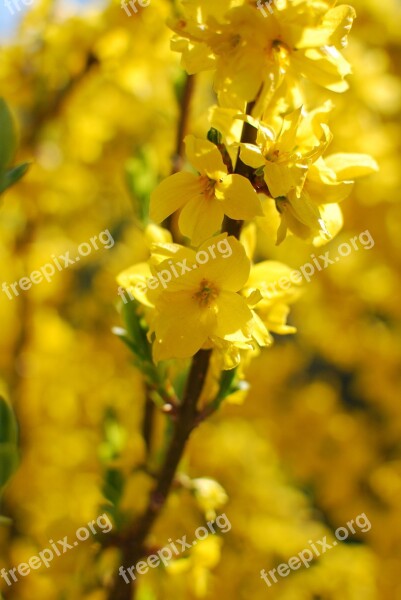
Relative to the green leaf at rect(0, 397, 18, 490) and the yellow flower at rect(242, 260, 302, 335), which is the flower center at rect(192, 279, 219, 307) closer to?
the yellow flower at rect(242, 260, 302, 335)

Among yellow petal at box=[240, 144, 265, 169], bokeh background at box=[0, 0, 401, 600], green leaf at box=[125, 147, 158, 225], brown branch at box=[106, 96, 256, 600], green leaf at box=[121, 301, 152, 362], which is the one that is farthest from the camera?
bokeh background at box=[0, 0, 401, 600]

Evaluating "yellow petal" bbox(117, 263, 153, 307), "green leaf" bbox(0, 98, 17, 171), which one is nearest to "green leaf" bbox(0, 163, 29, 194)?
"green leaf" bbox(0, 98, 17, 171)

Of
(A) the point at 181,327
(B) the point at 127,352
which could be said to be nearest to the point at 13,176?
(A) the point at 181,327

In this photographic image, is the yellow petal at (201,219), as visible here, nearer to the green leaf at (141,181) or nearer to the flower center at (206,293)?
the flower center at (206,293)

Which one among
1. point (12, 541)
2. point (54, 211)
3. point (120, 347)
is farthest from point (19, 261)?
point (12, 541)

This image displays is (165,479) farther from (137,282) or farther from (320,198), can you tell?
(320,198)
